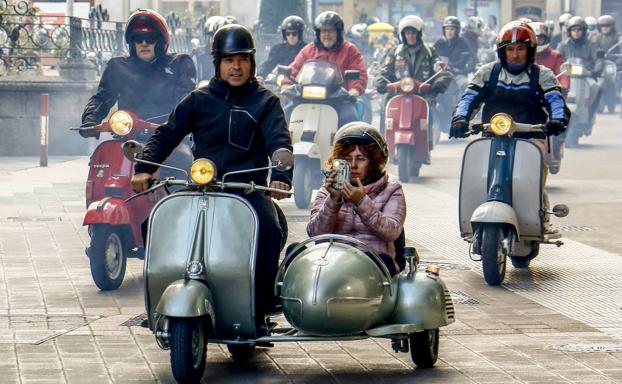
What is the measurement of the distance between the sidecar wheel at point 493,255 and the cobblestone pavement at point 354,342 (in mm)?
93

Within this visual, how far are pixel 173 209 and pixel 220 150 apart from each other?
0.61 meters

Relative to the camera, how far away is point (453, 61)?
88.0ft

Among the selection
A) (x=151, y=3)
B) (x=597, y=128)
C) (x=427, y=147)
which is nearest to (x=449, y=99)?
(x=597, y=128)

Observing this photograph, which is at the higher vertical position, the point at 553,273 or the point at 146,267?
the point at 146,267

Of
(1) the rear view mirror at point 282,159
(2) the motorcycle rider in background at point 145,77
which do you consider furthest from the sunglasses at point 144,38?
(1) the rear view mirror at point 282,159

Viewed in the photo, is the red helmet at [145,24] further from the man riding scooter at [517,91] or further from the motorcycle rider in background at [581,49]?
the motorcycle rider in background at [581,49]

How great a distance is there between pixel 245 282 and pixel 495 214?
3.96 metres

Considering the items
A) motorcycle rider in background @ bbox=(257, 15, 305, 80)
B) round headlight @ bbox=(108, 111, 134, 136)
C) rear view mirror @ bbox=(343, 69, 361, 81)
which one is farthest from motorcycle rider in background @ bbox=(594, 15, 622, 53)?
round headlight @ bbox=(108, 111, 134, 136)

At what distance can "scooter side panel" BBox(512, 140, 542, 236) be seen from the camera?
11.5 metres

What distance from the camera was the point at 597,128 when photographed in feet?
100

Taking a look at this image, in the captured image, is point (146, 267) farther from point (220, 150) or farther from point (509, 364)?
point (509, 364)

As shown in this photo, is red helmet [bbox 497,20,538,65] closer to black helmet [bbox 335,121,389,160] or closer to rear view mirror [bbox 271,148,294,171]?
black helmet [bbox 335,121,389,160]

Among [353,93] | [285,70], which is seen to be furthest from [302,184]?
[285,70]

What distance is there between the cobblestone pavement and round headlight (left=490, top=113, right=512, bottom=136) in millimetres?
1005
